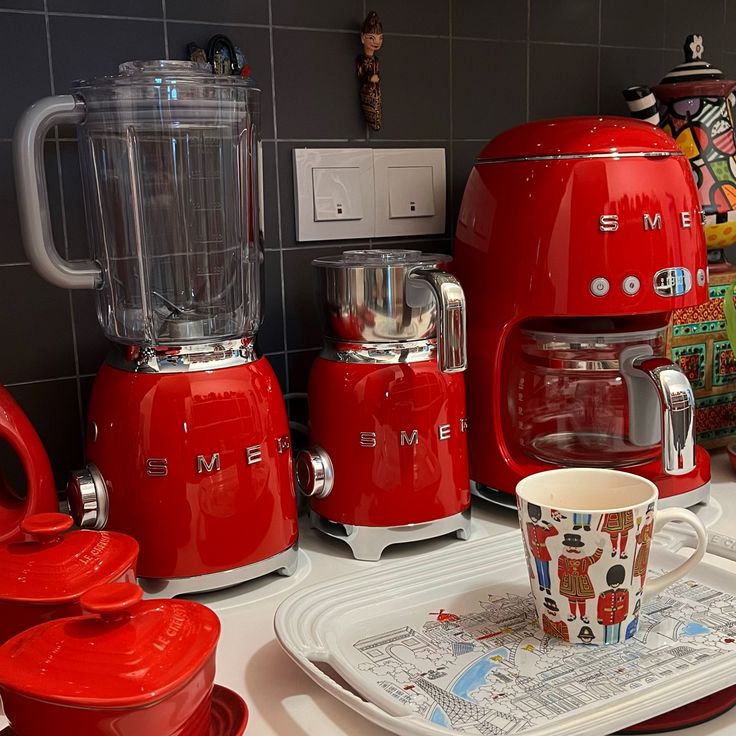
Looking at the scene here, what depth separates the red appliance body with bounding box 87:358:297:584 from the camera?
26.4 inches

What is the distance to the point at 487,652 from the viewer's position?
60 cm

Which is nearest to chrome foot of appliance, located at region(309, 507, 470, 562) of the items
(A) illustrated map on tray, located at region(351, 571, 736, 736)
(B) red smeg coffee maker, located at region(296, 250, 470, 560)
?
(B) red smeg coffee maker, located at region(296, 250, 470, 560)

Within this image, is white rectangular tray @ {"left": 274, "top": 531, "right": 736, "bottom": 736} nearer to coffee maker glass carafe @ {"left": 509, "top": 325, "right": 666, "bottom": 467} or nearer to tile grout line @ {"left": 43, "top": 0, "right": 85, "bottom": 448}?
coffee maker glass carafe @ {"left": 509, "top": 325, "right": 666, "bottom": 467}

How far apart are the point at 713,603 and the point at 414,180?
0.53 metres

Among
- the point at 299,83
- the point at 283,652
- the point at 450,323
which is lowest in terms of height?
the point at 283,652

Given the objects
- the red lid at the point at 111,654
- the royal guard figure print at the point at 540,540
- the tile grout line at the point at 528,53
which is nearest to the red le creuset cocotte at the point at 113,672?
the red lid at the point at 111,654

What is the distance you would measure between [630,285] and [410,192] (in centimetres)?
30

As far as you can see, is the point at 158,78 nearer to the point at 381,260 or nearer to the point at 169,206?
the point at 169,206

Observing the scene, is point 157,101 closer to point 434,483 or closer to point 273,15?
Result: point 273,15

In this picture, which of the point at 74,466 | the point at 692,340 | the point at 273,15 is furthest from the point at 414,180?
the point at 74,466

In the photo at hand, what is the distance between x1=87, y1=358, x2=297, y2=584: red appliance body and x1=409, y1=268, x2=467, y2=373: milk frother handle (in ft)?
0.47

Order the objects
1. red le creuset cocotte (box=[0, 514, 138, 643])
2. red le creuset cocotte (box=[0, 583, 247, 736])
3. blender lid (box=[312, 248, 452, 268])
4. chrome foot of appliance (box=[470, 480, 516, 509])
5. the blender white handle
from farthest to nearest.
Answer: chrome foot of appliance (box=[470, 480, 516, 509]) → blender lid (box=[312, 248, 452, 268]) → the blender white handle → red le creuset cocotte (box=[0, 514, 138, 643]) → red le creuset cocotte (box=[0, 583, 247, 736])

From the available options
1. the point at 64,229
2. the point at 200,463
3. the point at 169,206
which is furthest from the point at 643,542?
the point at 64,229

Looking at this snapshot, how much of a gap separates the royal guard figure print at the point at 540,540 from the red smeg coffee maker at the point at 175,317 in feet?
0.71
